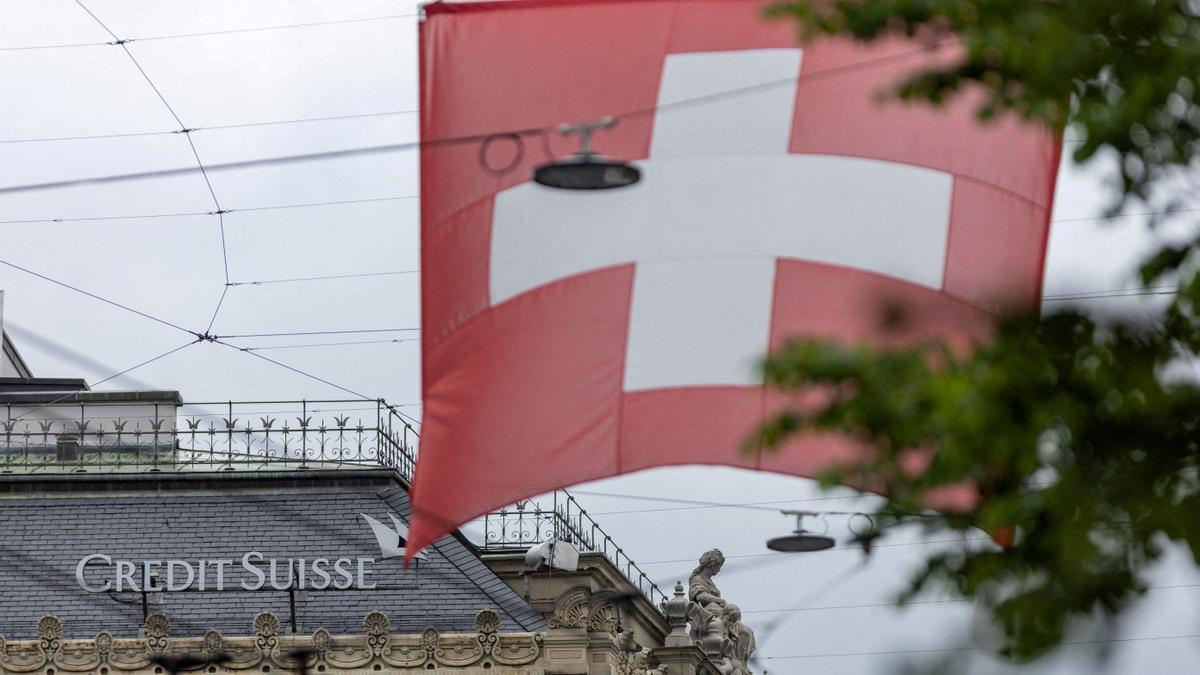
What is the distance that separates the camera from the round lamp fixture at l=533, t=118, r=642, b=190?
65.9ft

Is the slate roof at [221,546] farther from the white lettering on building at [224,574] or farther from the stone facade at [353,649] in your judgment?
the stone facade at [353,649]

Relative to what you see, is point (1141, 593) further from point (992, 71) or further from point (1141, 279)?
point (992, 71)

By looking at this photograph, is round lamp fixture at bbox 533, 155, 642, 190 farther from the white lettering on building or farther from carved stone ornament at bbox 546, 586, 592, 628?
the white lettering on building

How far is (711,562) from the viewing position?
5153 cm

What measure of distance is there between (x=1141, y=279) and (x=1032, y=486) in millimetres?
1211

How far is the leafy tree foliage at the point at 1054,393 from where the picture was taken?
464 inches

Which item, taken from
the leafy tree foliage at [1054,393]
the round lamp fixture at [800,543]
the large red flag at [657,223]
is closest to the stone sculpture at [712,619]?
the round lamp fixture at [800,543]

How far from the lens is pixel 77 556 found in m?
43.7

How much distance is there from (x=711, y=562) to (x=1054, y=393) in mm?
39465

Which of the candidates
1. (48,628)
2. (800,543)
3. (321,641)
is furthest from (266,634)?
(800,543)

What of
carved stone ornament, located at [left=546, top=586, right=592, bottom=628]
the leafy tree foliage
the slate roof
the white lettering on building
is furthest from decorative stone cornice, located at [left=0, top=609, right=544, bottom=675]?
the leafy tree foliage

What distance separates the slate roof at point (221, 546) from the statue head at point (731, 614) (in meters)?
8.63

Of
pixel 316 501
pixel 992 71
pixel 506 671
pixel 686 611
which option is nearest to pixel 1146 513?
pixel 992 71

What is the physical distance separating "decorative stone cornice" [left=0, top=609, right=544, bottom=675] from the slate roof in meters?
0.65
